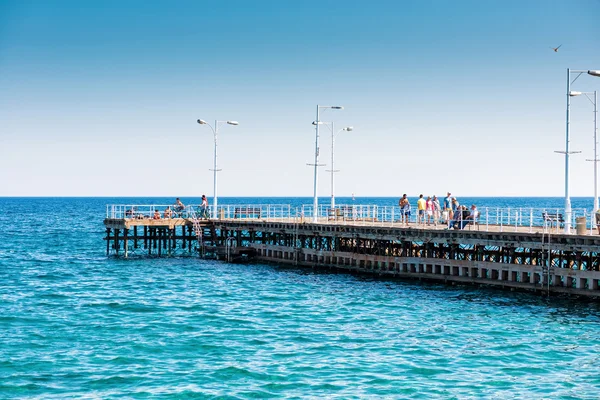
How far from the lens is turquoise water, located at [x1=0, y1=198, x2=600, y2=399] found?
69.1 feet

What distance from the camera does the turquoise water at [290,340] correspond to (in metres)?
21.1

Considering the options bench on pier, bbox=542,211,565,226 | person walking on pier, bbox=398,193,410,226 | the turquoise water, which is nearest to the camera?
the turquoise water

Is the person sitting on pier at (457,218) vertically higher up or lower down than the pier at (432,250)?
higher up

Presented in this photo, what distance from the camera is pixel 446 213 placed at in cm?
4500

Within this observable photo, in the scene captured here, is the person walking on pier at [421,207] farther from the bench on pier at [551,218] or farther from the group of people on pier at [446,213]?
the bench on pier at [551,218]

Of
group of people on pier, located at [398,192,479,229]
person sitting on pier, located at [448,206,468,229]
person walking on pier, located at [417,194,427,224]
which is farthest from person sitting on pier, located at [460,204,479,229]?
person walking on pier, located at [417,194,427,224]

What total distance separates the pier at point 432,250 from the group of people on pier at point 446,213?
1.78 ft

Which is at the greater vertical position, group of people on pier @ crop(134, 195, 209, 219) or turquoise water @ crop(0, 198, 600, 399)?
group of people on pier @ crop(134, 195, 209, 219)

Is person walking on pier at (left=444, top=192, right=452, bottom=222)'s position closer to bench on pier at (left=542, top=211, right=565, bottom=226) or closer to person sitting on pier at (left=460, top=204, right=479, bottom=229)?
person sitting on pier at (left=460, top=204, right=479, bottom=229)

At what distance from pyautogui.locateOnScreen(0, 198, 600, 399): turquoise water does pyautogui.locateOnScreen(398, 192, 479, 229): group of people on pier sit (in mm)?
3684

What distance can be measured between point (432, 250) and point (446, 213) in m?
2.83

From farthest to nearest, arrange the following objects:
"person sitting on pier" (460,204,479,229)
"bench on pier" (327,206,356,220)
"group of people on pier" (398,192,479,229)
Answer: "bench on pier" (327,206,356,220) → "group of people on pier" (398,192,479,229) → "person sitting on pier" (460,204,479,229)

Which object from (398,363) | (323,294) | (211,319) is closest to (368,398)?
(398,363)

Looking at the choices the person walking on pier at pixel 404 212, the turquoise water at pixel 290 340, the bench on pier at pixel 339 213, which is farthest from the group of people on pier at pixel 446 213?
the bench on pier at pixel 339 213
